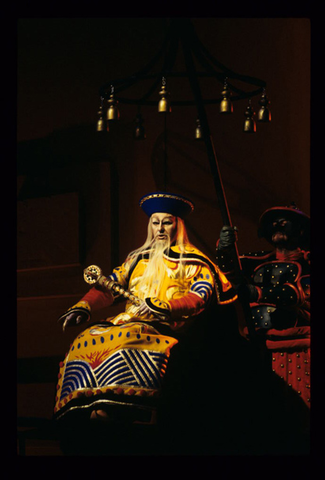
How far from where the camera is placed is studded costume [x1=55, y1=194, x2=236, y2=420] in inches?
204

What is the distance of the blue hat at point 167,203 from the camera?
19.1 ft

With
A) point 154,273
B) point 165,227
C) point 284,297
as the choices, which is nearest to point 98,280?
point 154,273

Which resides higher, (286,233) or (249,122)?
(249,122)

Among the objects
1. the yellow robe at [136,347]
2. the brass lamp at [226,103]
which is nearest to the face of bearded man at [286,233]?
the yellow robe at [136,347]

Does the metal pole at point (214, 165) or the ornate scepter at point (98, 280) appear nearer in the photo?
the metal pole at point (214, 165)

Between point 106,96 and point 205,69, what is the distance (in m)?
0.79

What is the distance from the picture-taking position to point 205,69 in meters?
6.16

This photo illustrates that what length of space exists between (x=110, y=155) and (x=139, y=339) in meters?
2.03

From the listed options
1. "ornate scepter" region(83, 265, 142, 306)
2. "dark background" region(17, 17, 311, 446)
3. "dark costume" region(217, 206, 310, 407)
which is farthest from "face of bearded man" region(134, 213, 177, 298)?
"dark background" region(17, 17, 311, 446)

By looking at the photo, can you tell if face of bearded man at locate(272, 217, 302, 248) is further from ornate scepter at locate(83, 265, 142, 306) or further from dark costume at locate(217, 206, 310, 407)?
ornate scepter at locate(83, 265, 142, 306)

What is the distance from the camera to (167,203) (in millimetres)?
5820

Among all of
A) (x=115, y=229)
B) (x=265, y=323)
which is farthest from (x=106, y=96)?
(x=265, y=323)

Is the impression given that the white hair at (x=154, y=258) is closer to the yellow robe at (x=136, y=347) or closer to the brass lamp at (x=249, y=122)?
the yellow robe at (x=136, y=347)

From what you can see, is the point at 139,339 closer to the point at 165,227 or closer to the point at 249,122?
the point at 165,227
